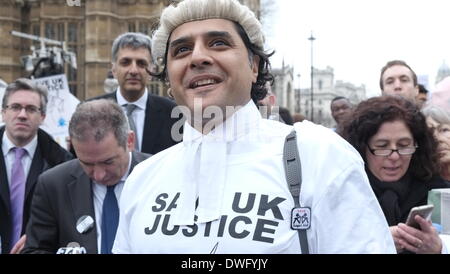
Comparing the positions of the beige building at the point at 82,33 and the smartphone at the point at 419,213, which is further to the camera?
the beige building at the point at 82,33

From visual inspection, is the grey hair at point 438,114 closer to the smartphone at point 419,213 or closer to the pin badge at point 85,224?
the smartphone at point 419,213

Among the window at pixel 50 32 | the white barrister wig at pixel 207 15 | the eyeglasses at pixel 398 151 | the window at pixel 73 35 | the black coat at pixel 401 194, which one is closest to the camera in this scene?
the white barrister wig at pixel 207 15

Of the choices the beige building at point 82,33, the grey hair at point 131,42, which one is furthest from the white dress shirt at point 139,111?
the beige building at point 82,33

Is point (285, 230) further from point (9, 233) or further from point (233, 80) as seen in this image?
point (9, 233)

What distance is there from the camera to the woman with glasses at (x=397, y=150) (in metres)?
2.45

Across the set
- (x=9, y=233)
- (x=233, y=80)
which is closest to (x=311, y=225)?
(x=233, y=80)

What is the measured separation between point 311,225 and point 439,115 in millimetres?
1975

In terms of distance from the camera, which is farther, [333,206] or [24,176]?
[24,176]

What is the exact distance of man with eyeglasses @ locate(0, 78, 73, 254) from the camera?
11.0 ft

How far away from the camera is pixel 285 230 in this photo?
1433 mm

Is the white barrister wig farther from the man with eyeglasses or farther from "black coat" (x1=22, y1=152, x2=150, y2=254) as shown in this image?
the man with eyeglasses

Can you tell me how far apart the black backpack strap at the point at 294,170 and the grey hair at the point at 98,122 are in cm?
135

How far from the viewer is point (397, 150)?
2510 mm

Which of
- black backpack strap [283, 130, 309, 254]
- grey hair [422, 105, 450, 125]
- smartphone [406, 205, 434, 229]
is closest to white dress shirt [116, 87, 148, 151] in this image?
grey hair [422, 105, 450, 125]
